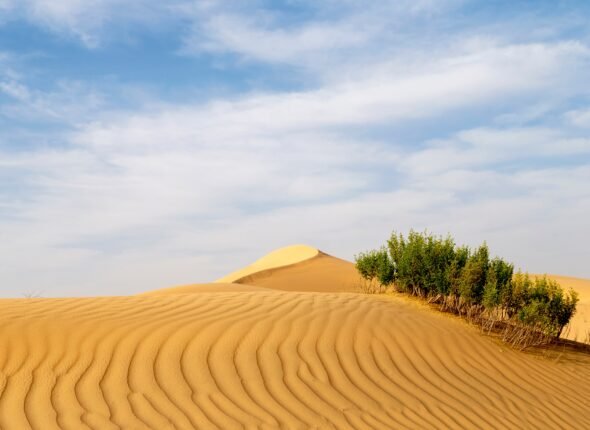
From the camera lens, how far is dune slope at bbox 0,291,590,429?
5.81 meters

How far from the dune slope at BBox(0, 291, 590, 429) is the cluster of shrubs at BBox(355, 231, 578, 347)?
1083 mm

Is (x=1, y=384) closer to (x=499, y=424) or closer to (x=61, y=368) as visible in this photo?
(x=61, y=368)

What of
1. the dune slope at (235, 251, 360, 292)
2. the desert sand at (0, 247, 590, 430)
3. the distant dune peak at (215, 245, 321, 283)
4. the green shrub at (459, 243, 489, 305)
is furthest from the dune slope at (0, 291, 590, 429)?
the distant dune peak at (215, 245, 321, 283)

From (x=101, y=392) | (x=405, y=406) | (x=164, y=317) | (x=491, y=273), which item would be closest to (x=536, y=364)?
(x=491, y=273)

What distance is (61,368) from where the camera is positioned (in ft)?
21.2

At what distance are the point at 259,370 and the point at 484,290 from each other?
5994 millimetres

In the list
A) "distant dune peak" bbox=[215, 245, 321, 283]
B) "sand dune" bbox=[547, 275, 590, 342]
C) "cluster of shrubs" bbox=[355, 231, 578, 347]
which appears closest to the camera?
"cluster of shrubs" bbox=[355, 231, 578, 347]

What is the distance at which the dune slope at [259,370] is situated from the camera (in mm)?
5809

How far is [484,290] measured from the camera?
11.5 meters

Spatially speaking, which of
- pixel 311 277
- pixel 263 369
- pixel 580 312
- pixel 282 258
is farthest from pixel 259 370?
pixel 282 258

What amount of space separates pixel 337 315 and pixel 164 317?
2585mm

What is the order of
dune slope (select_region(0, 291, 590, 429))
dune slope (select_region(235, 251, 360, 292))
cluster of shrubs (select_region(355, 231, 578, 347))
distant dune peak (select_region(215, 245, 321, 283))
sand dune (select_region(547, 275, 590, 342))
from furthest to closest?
distant dune peak (select_region(215, 245, 321, 283)) < dune slope (select_region(235, 251, 360, 292)) < sand dune (select_region(547, 275, 590, 342)) < cluster of shrubs (select_region(355, 231, 578, 347)) < dune slope (select_region(0, 291, 590, 429))

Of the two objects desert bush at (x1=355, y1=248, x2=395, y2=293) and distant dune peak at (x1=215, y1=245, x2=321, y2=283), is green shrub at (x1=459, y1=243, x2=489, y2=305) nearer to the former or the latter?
desert bush at (x1=355, y1=248, x2=395, y2=293)

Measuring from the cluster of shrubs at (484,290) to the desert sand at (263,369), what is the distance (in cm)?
87
